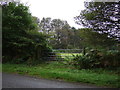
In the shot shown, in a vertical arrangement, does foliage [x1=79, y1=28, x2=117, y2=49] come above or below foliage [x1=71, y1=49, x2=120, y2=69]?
above

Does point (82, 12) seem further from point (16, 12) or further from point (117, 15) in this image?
point (16, 12)

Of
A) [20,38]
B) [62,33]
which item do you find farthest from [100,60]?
[62,33]

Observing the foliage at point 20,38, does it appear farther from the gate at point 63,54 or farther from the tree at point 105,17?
the tree at point 105,17

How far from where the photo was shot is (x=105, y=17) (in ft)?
20.1

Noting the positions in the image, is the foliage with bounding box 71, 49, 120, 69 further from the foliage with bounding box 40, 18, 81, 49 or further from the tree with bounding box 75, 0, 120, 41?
the foliage with bounding box 40, 18, 81, 49

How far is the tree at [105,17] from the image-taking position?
601 cm

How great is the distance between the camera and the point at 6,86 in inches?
209

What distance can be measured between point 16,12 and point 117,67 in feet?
33.4

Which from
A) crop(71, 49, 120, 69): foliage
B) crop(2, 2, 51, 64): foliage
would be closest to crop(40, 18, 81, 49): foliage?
crop(2, 2, 51, 64): foliage

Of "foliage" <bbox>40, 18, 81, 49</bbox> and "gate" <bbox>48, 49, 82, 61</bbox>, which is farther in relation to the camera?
"foliage" <bbox>40, 18, 81, 49</bbox>

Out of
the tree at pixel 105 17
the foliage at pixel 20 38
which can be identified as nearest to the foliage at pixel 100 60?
the tree at pixel 105 17

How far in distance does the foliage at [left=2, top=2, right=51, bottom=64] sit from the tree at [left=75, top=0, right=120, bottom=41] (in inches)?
258

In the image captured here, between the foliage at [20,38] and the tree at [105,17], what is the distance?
656 cm

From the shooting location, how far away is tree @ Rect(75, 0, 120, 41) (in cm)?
601
